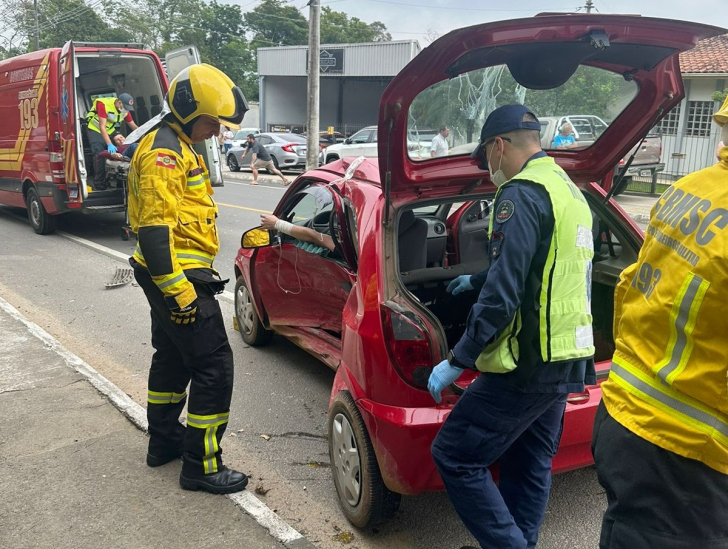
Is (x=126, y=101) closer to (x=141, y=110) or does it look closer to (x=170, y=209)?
(x=141, y=110)


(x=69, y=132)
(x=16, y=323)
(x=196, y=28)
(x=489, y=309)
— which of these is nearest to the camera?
(x=489, y=309)

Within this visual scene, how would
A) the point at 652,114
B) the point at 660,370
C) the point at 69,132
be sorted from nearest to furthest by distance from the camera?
the point at 660,370 < the point at 652,114 < the point at 69,132

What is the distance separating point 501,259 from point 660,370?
2.18 ft

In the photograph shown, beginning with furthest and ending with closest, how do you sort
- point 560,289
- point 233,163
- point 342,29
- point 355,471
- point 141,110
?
point 342,29
point 233,163
point 141,110
point 355,471
point 560,289

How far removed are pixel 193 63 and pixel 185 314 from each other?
25.9 feet

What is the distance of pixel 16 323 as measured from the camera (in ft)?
19.0

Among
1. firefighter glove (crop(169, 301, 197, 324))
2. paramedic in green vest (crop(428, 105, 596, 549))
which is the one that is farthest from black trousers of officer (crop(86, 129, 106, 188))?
paramedic in green vest (crop(428, 105, 596, 549))

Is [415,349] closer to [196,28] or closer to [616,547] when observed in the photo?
[616,547]

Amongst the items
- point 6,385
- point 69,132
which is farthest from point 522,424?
point 69,132

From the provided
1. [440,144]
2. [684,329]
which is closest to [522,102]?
[440,144]

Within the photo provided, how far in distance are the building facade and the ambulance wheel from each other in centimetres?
2343

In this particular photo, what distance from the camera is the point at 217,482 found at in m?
3.26

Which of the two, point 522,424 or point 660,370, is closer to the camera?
point 660,370

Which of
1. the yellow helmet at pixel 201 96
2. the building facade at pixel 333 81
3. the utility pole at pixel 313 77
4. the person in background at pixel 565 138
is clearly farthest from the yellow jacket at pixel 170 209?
the building facade at pixel 333 81
